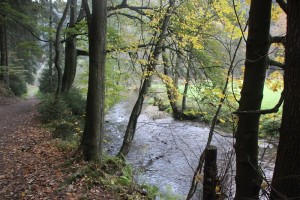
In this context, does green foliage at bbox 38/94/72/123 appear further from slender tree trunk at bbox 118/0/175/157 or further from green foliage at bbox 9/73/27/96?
green foliage at bbox 9/73/27/96

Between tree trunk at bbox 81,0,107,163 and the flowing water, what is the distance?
1.15 m

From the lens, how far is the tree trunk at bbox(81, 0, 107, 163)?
6.67 m

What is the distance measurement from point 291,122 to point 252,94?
0.69 metres

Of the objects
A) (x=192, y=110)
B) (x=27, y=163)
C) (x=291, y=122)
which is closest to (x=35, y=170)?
(x=27, y=163)

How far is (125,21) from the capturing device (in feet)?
43.5

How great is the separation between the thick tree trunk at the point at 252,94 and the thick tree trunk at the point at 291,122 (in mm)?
366

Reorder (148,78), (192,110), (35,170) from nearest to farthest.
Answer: (35,170), (192,110), (148,78)

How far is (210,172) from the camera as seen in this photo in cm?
342

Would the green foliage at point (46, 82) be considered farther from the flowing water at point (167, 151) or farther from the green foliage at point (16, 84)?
the flowing water at point (167, 151)

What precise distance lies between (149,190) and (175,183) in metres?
2.29

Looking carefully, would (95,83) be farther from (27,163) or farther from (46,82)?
(46,82)

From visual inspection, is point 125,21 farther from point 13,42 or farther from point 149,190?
point 13,42

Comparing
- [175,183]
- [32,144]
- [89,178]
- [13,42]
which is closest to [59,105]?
[32,144]

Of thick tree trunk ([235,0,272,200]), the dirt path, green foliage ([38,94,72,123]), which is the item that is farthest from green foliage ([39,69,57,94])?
thick tree trunk ([235,0,272,200])
